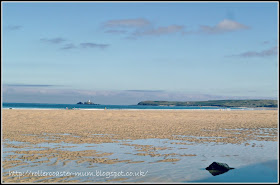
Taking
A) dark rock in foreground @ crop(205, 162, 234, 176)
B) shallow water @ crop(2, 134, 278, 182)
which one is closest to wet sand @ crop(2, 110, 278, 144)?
shallow water @ crop(2, 134, 278, 182)

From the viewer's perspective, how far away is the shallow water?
390 inches

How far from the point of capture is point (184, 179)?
9.70 m

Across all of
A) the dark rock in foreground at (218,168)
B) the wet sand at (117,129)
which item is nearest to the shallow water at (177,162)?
the dark rock in foreground at (218,168)

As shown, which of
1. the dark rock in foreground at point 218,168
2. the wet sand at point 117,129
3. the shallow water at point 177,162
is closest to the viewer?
the shallow water at point 177,162

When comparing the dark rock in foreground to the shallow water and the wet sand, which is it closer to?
the shallow water

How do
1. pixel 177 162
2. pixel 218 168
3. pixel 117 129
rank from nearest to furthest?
pixel 218 168, pixel 177 162, pixel 117 129

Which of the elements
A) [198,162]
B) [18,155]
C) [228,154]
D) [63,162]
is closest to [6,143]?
[18,155]

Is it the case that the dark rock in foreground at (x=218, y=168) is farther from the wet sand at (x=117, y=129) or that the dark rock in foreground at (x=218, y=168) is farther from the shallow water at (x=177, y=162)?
the wet sand at (x=117, y=129)

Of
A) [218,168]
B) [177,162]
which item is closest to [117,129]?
[177,162]

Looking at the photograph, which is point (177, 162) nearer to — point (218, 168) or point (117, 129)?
point (218, 168)

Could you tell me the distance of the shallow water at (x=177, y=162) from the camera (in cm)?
991

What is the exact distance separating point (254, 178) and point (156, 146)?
6377mm

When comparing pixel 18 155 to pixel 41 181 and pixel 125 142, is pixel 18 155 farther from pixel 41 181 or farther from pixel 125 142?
pixel 125 142

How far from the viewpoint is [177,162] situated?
11984 mm
